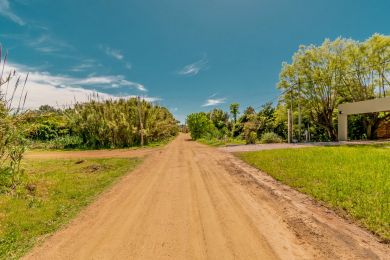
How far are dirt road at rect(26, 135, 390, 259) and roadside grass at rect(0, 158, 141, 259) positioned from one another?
39cm

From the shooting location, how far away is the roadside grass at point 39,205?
4527 mm

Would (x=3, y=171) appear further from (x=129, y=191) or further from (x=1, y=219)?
(x=129, y=191)

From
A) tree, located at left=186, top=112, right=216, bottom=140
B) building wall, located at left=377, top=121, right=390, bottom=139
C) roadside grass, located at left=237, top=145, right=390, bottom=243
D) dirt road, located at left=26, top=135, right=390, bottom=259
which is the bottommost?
dirt road, located at left=26, top=135, right=390, bottom=259

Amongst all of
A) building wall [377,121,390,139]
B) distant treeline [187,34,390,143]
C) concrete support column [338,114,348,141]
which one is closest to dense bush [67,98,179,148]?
distant treeline [187,34,390,143]

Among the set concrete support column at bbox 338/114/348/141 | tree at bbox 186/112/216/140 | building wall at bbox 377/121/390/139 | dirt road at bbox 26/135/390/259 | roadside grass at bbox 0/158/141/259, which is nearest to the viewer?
dirt road at bbox 26/135/390/259

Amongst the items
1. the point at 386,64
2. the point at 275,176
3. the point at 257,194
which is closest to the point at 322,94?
the point at 386,64

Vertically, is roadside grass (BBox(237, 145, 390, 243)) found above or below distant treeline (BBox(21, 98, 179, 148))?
below

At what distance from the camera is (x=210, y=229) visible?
4.67 metres

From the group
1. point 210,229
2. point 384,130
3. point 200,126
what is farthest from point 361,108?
point 200,126

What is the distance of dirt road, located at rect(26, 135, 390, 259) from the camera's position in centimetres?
384

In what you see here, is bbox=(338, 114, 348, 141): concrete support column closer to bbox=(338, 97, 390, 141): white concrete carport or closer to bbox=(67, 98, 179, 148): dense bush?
bbox=(338, 97, 390, 141): white concrete carport

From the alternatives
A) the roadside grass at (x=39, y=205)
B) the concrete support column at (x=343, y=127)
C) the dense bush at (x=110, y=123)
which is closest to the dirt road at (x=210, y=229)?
the roadside grass at (x=39, y=205)

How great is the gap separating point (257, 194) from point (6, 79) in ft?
25.8

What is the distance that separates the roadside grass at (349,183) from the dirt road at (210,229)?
0.46 m
